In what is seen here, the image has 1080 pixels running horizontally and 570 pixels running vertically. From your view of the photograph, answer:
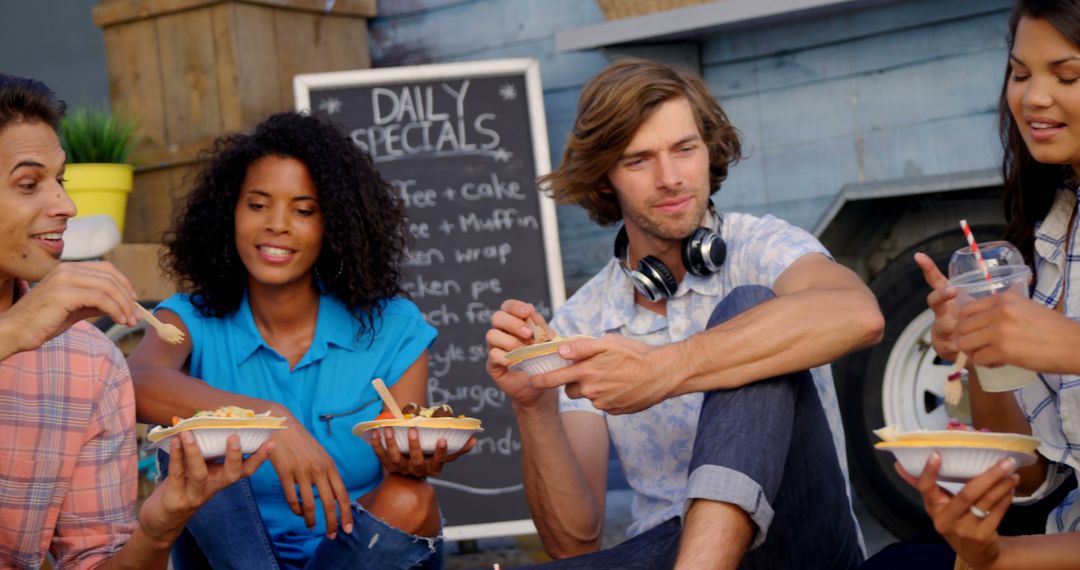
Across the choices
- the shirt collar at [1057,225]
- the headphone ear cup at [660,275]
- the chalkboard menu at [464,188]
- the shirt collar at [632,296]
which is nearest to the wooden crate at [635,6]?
the chalkboard menu at [464,188]

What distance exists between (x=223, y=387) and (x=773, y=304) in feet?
3.97

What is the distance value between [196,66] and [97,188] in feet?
2.18

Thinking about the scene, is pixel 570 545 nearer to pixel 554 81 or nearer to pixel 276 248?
pixel 276 248

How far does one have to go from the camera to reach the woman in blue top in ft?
8.52

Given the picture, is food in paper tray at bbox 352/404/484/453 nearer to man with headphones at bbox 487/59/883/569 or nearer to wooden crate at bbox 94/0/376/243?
man with headphones at bbox 487/59/883/569

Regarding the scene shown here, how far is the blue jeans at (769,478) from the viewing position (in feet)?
6.88

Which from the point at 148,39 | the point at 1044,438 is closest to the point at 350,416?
the point at 1044,438

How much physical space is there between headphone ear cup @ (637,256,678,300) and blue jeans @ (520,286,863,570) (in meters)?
0.27

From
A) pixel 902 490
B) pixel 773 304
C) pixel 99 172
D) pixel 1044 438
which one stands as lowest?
pixel 902 490

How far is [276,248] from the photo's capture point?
9.28 feet

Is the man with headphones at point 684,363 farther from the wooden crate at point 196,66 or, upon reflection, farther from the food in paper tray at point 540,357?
the wooden crate at point 196,66

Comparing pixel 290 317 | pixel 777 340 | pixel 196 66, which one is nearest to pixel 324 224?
pixel 290 317

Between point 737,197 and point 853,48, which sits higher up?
point 853,48

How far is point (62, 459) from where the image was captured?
2309 mm
